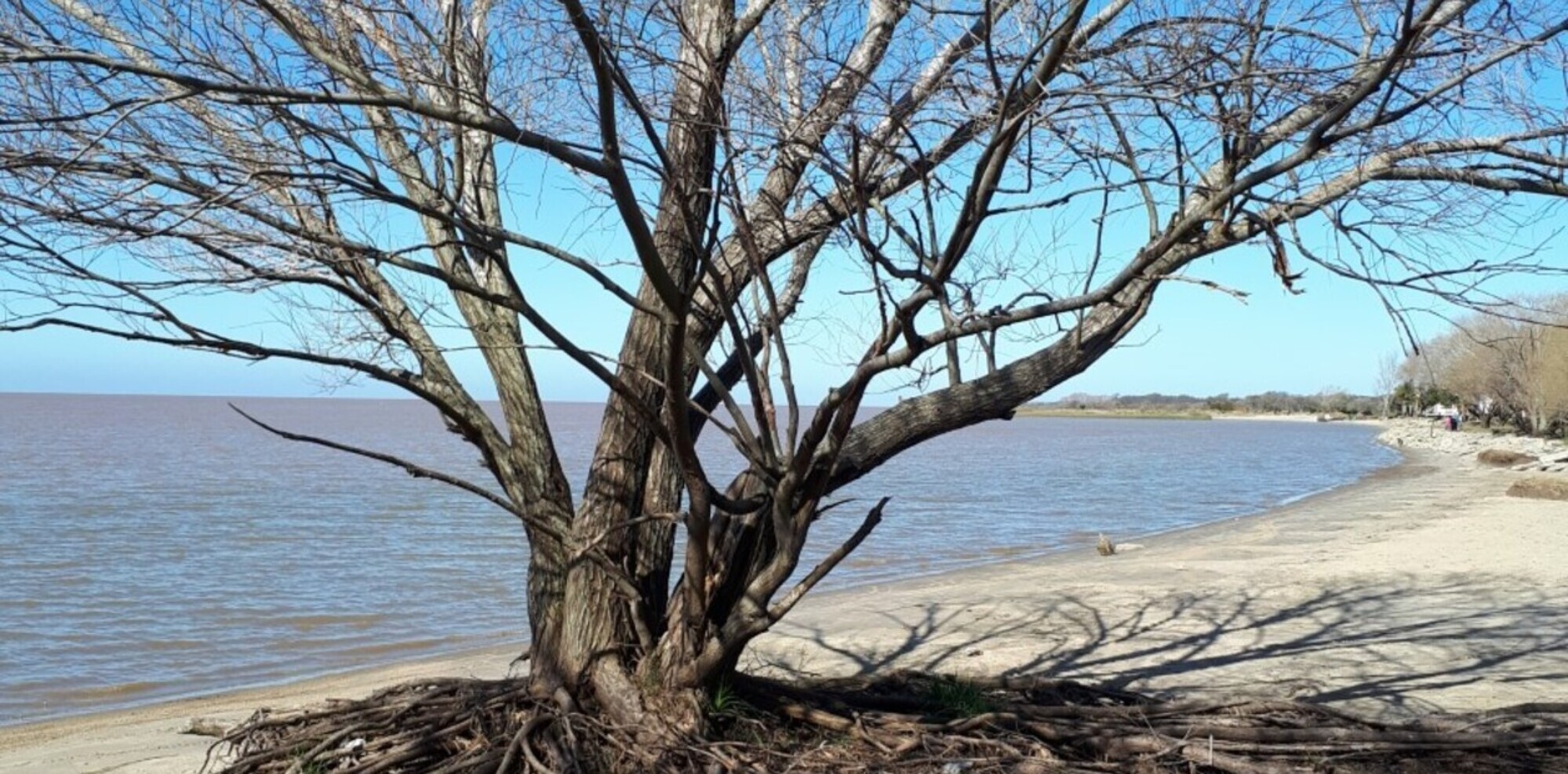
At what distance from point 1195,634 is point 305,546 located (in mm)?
16006

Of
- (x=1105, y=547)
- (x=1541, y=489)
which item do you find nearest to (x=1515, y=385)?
(x=1541, y=489)

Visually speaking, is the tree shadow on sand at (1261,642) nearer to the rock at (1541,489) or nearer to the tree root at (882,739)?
the tree root at (882,739)

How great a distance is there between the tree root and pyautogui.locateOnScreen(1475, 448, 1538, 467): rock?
4409 centimetres

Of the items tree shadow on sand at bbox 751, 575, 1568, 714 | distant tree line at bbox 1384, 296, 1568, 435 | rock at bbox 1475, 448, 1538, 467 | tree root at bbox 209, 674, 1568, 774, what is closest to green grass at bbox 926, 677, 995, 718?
tree root at bbox 209, 674, 1568, 774

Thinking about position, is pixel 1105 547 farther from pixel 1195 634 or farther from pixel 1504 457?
pixel 1504 457

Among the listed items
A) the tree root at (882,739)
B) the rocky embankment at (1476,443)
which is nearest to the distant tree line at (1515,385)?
the rocky embankment at (1476,443)

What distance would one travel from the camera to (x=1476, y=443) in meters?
61.3

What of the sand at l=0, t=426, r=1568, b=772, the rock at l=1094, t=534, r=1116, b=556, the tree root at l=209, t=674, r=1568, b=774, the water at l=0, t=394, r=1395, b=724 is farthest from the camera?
the rock at l=1094, t=534, r=1116, b=556

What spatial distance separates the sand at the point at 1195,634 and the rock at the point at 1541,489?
25.2ft

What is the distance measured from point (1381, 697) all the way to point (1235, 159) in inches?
155

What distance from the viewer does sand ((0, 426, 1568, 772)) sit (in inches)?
300

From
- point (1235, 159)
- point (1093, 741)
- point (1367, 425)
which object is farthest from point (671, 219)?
point (1367, 425)

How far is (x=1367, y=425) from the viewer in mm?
132000

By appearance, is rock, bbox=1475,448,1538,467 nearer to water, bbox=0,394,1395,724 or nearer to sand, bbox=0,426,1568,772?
water, bbox=0,394,1395,724
